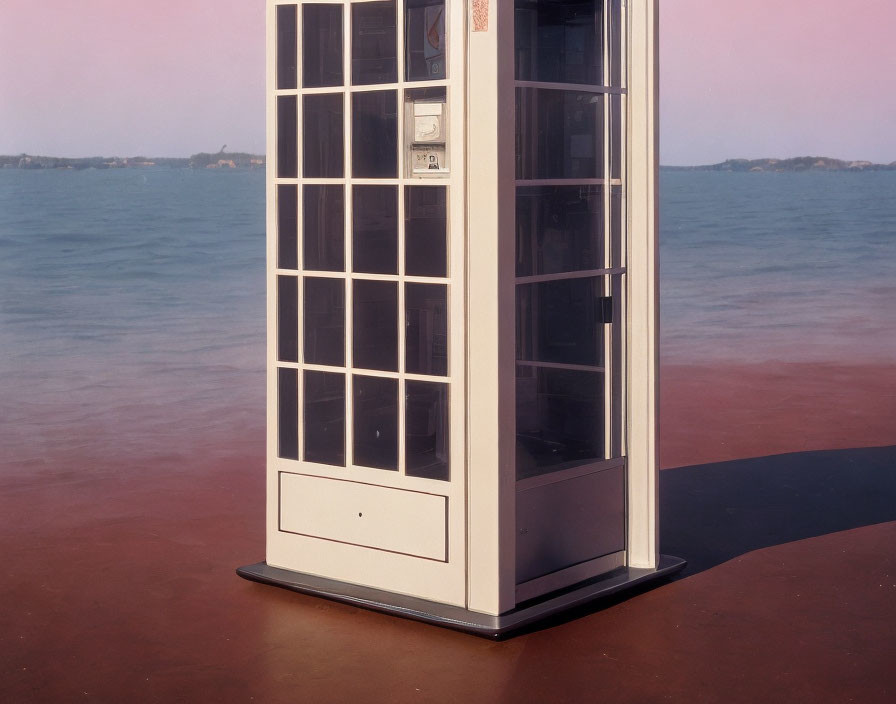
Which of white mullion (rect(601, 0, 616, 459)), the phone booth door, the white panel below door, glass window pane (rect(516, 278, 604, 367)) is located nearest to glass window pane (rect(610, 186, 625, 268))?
white mullion (rect(601, 0, 616, 459))

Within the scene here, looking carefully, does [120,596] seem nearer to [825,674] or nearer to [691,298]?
[825,674]

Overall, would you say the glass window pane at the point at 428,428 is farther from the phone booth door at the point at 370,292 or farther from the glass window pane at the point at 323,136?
the glass window pane at the point at 323,136

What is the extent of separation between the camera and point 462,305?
148 inches

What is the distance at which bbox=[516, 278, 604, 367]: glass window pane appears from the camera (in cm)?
390

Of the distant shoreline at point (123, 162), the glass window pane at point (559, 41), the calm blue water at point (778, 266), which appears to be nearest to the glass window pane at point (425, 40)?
the glass window pane at point (559, 41)

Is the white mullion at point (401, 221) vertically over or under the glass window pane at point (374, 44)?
under

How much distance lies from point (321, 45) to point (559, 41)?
738 millimetres

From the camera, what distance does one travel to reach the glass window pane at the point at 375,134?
12.7 feet

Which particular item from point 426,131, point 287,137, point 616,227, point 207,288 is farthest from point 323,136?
point 207,288

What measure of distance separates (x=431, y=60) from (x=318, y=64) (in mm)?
409

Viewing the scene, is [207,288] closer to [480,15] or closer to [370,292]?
[370,292]

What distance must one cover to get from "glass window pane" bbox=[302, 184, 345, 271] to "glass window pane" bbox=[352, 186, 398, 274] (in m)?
0.06

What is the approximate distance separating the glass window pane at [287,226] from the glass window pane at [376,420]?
1.53ft

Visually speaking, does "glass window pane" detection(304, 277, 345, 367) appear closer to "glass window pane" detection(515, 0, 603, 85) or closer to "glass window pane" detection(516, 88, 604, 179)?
"glass window pane" detection(516, 88, 604, 179)
